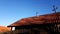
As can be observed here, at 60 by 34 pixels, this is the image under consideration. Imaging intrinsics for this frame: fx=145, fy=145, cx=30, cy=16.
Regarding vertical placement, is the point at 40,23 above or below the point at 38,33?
above

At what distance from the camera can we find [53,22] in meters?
21.5

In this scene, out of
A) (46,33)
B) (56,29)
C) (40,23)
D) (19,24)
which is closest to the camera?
(46,33)

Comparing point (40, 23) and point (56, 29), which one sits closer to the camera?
point (56, 29)

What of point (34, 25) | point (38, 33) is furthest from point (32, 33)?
point (34, 25)

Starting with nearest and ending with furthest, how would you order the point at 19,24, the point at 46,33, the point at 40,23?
the point at 46,33 → the point at 40,23 → the point at 19,24

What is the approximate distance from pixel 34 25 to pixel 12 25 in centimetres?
508

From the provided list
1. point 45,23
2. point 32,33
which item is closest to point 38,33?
point 32,33

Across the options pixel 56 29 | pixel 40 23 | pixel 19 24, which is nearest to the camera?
pixel 56 29

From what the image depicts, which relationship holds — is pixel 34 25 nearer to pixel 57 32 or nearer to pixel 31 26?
pixel 31 26

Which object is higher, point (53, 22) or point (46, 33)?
point (53, 22)

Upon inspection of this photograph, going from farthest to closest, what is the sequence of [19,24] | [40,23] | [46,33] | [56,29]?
[19,24] → [40,23] → [56,29] → [46,33]

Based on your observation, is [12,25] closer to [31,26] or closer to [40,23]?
[31,26]

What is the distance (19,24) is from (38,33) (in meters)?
6.28

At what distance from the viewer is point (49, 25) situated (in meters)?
21.8
